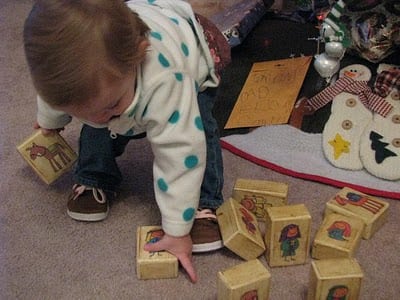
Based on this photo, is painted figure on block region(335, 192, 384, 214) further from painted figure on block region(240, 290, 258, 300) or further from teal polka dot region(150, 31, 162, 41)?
teal polka dot region(150, 31, 162, 41)

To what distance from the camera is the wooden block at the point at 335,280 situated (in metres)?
0.91

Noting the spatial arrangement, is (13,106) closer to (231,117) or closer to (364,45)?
(231,117)

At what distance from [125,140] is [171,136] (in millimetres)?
279

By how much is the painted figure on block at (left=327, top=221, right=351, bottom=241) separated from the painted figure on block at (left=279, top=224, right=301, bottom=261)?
0.06 metres

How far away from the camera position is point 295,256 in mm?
1037

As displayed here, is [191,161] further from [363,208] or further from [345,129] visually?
[345,129]

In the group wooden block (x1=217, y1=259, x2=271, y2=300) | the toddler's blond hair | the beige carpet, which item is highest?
the toddler's blond hair

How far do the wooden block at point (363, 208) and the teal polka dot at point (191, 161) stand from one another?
274mm

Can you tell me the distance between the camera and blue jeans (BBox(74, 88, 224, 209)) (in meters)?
1.12

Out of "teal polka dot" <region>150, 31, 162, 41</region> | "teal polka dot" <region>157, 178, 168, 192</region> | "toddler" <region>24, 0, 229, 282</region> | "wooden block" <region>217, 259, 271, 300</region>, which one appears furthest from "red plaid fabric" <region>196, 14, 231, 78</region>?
"wooden block" <region>217, 259, 271, 300</region>

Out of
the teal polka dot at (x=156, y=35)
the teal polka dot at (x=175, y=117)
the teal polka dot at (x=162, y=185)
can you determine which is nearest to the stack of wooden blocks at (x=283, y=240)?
the teal polka dot at (x=162, y=185)

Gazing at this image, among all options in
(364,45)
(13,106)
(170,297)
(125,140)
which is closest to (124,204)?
(125,140)

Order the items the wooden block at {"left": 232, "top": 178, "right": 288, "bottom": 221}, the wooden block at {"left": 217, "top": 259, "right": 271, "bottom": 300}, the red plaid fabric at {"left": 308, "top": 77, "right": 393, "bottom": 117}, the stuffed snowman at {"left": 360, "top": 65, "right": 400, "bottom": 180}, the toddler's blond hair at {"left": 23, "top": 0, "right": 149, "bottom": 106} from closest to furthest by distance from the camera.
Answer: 1. the toddler's blond hair at {"left": 23, "top": 0, "right": 149, "bottom": 106}
2. the wooden block at {"left": 217, "top": 259, "right": 271, "bottom": 300}
3. the wooden block at {"left": 232, "top": 178, "right": 288, "bottom": 221}
4. the stuffed snowman at {"left": 360, "top": 65, "right": 400, "bottom": 180}
5. the red plaid fabric at {"left": 308, "top": 77, "right": 393, "bottom": 117}

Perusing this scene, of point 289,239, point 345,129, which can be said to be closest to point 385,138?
point 345,129
